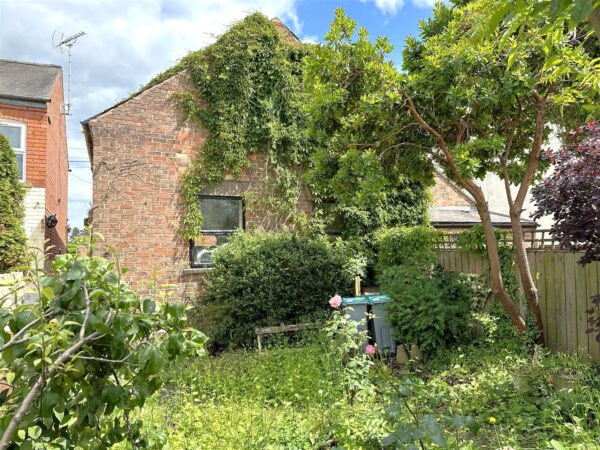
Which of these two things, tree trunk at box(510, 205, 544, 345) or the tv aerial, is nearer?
tree trunk at box(510, 205, 544, 345)

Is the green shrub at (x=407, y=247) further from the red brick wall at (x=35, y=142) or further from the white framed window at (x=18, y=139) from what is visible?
the white framed window at (x=18, y=139)

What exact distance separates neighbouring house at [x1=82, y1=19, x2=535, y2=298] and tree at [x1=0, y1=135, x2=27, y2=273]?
1480mm

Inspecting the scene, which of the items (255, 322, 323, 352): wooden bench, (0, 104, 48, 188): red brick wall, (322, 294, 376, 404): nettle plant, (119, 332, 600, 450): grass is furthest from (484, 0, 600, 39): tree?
(0, 104, 48, 188): red brick wall

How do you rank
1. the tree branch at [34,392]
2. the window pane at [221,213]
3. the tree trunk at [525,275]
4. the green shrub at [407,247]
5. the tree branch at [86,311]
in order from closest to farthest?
the tree branch at [34,392] < the tree branch at [86,311] < the tree trunk at [525,275] < the green shrub at [407,247] < the window pane at [221,213]

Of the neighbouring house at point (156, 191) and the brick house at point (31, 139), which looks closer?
the neighbouring house at point (156, 191)

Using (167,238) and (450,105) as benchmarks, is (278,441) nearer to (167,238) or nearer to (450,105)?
(450,105)

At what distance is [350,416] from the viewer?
12.2ft

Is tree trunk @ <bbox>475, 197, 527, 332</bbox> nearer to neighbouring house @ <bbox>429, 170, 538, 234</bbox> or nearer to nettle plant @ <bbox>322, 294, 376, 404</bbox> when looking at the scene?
nettle plant @ <bbox>322, 294, 376, 404</bbox>

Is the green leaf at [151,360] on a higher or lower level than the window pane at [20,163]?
lower

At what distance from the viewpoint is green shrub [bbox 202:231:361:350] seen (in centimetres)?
811

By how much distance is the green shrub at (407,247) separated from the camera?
8212 mm

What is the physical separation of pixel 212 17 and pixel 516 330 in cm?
852

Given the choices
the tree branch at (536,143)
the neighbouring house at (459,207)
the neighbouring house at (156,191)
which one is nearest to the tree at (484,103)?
the tree branch at (536,143)

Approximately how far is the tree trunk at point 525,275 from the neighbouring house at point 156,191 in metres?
5.20
